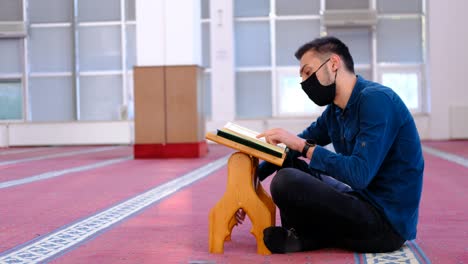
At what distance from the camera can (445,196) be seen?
5.11m

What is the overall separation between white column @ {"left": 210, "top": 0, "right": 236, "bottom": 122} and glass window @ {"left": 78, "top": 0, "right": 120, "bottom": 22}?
2.27m

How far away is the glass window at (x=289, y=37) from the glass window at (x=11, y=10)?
5351 millimetres

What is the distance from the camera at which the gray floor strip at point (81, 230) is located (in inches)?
122

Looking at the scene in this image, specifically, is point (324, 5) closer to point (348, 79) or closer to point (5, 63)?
point (5, 63)

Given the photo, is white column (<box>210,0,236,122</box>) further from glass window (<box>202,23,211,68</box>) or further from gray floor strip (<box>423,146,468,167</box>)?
gray floor strip (<box>423,146,468,167</box>)

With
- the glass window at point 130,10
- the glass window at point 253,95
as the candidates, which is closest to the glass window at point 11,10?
the glass window at point 130,10

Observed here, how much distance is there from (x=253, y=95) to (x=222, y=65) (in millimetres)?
931

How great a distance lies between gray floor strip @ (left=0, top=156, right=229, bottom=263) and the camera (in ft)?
10.1

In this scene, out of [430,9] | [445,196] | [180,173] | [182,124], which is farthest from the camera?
[430,9]

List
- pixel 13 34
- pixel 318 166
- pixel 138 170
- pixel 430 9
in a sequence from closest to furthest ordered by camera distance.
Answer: pixel 318 166 < pixel 138 170 < pixel 430 9 < pixel 13 34

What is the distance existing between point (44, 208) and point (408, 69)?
11.0 meters

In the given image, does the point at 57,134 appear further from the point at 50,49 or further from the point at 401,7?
the point at 401,7

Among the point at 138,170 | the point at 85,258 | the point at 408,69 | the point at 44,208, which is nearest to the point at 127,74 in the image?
the point at 408,69

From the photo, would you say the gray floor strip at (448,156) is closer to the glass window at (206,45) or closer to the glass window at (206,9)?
the glass window at (206,45)
